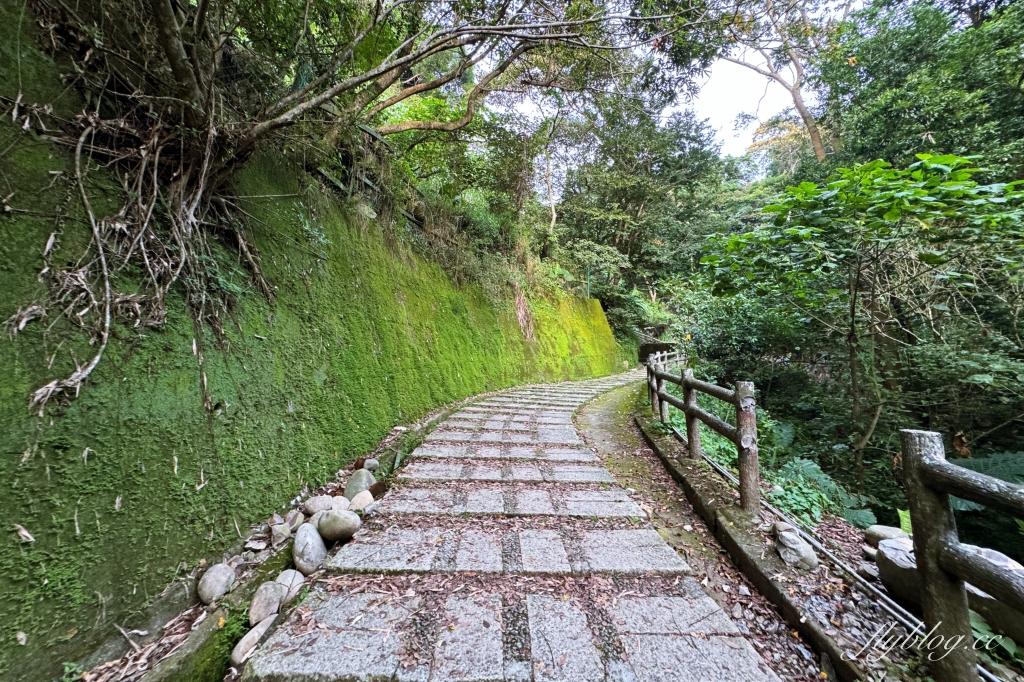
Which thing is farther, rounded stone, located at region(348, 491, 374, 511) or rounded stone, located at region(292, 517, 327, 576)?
rounded stone, located at region(348, 491, 374, 511)

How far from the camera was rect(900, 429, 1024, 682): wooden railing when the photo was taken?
105 cm

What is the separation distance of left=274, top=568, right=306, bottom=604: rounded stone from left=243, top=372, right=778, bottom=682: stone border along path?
0.37ft

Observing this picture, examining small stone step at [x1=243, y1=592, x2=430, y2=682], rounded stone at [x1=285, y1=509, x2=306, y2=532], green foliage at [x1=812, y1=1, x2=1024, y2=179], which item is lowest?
small stone step at [x1=243, y1=592, x2=430, y2=682]

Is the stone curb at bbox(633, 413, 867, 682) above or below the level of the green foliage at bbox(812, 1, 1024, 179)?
below

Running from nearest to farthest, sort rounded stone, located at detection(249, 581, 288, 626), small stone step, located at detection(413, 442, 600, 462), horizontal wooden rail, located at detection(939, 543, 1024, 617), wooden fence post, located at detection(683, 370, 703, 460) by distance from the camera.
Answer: horizontal wooden rail, located at detection(939, 543, 1024, 617) < rounded stone, located at detection(249, 581, 288, 626) < wooden fence post, located at detection(683, 370, 703, 460) < small stone step, located at detection(413, 442, 600, 462)

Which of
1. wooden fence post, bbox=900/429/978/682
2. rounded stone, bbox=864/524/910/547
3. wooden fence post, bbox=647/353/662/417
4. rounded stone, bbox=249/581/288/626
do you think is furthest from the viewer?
wooden fence post, bbox=647/353/662/417

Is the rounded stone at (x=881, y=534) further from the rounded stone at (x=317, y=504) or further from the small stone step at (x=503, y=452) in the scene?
the rounded stone at (x=317, y=504)

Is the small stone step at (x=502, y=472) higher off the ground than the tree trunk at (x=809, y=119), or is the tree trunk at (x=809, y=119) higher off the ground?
the tree trunk at (x=809, y=119)

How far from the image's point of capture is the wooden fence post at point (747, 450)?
2191 mm

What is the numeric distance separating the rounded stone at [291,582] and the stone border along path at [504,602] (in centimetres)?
11

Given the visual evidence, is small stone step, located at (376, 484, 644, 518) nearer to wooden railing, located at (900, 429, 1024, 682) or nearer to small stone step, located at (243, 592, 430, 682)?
small stone step, located at (243, 592, 430, 682)

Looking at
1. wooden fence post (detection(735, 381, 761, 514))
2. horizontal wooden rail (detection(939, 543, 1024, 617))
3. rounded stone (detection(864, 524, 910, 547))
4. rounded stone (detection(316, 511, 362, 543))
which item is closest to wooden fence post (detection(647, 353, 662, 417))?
wooden fence post (detection(735, 381, 761, 514))

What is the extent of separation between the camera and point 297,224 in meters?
2.99

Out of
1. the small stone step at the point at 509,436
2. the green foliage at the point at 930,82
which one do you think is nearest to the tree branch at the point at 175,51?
the small stone step at the point at 509,436
